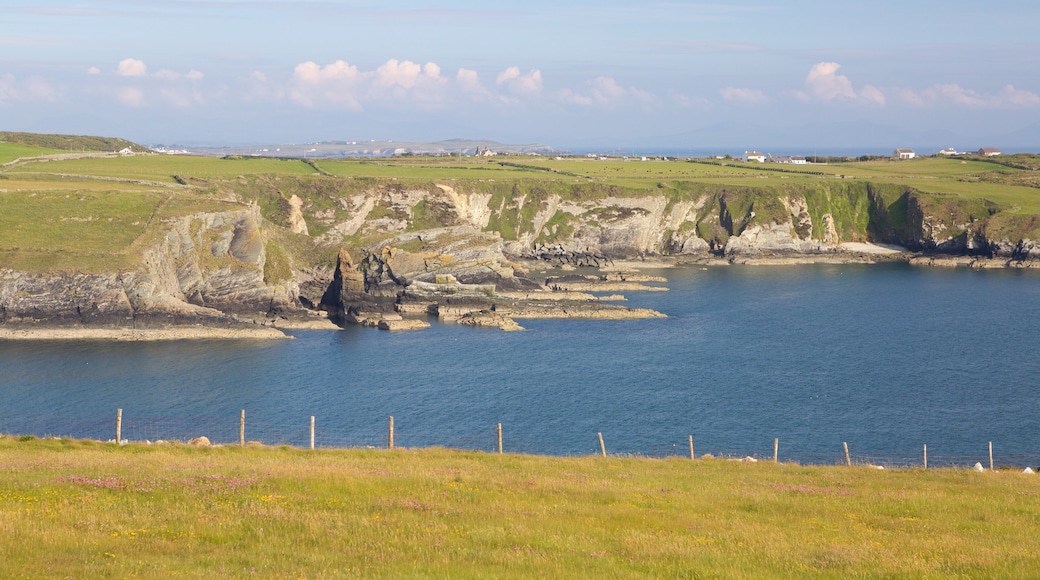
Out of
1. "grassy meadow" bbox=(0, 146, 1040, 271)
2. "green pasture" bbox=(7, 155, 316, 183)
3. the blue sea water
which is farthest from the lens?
"green pasture" bbox=(7, 155, 316, 183)

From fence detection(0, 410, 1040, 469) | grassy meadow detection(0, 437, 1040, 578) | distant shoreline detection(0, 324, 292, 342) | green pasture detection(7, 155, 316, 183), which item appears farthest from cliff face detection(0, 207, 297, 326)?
grassy meadow detection(0, 437, 1040, 578)

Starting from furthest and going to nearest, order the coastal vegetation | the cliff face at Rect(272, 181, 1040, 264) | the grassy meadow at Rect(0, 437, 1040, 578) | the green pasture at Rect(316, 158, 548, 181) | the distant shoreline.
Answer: the green pasture at Rect(316, 158, 548, 181)
the cliff face at Rect(272, 181, 1040, 264)
the coastal vegetation
the distant shoreline
the grassy meadow at Rect(0, 437, 1040, 578)

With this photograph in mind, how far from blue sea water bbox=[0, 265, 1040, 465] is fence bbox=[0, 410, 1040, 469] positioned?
19cm

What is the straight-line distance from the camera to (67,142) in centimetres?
17938

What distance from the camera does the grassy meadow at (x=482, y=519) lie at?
14.8 m

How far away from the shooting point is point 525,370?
6881 cm

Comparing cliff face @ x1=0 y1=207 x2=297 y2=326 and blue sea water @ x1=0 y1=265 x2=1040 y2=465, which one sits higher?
cliff face @ x1=0 y1=207 x2=297 y2=326

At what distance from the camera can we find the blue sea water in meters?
50.6

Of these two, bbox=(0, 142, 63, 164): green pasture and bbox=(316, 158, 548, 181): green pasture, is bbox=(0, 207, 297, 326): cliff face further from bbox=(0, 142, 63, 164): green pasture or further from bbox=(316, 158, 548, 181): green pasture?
bbox=(0, 142, 63, 164): green pasture

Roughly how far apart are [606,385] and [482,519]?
46996 mm

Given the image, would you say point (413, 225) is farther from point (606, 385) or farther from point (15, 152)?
point (15, 152)

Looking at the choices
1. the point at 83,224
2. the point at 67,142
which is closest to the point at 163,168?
the point at 83,224

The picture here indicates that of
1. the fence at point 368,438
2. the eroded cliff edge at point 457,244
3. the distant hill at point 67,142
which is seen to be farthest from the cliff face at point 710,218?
the distant hill at point 67,142

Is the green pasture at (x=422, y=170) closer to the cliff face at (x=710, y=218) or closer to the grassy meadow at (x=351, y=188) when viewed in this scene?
the grassy meadow at (x=351, y=188)
